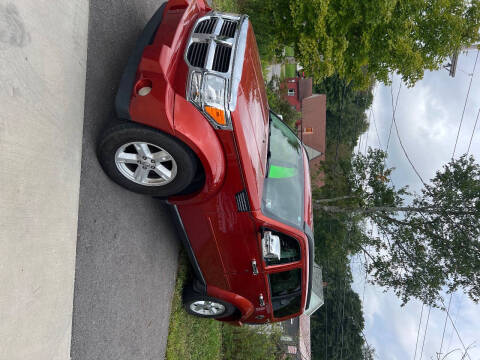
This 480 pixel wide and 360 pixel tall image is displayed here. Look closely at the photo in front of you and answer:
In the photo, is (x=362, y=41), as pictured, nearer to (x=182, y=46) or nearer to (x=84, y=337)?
(x=182, y=46)

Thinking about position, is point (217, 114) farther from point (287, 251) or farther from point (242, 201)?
point (287, 251)

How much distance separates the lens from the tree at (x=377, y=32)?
668 cm

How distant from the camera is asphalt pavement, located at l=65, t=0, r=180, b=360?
11.4 ft

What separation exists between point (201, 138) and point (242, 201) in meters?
0.90

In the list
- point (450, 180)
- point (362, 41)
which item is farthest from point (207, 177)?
point (450, 180)

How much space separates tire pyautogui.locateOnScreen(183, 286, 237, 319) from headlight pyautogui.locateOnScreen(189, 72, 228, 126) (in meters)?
2.86

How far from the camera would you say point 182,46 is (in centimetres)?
374

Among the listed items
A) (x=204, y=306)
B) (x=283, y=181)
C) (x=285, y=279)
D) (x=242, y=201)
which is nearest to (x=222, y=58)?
(x=242, y=201)

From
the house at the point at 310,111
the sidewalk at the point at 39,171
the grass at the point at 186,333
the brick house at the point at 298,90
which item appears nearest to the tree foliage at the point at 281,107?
the grass at the point at 186,333

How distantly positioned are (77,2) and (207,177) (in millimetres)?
2148

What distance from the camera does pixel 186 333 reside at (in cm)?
601

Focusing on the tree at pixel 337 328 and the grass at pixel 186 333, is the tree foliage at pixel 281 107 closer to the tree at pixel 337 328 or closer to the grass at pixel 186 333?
the grass at pixel 186 333

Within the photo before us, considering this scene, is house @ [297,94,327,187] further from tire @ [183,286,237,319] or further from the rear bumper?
the rear bumper

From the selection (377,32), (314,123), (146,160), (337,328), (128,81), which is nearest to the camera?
(128,81)
